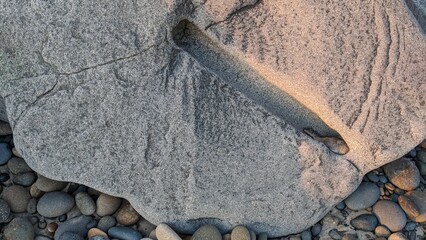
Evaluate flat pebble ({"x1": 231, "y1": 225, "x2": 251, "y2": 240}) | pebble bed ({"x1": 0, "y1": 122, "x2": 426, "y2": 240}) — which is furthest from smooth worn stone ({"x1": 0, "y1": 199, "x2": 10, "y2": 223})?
flat pebble ({"x1": 231, "y1": 225, "x2": 251, "y2": 240})

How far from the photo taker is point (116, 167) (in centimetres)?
183

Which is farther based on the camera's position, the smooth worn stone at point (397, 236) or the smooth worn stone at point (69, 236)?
the smooth worn stone at point (397, 236)

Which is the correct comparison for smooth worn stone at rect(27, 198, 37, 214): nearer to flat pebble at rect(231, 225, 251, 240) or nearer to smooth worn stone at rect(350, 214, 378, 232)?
flat pebble at rect(231, 225, 251, 240)

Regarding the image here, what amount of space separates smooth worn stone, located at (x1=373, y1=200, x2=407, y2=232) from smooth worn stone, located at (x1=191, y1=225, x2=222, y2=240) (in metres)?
0.65

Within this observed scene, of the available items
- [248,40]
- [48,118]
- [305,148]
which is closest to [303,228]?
[305,148]

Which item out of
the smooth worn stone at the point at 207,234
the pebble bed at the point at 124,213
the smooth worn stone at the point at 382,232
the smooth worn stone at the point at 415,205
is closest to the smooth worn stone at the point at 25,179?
the pebble bed at the point at 124,213

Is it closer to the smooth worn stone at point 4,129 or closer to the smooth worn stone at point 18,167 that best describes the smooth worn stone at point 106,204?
the smooth worn stone at point 18,167

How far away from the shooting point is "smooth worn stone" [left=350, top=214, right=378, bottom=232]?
6.60 ft

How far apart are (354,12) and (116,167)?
1.01 meters

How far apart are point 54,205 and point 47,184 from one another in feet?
0.29

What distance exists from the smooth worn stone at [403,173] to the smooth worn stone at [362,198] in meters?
0.10

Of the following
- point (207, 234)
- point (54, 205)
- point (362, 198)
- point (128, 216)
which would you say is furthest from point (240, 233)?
point (54, 205)

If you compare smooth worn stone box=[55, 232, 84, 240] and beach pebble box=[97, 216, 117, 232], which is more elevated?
smooth worn stone box=[55, 232, 84, 240]

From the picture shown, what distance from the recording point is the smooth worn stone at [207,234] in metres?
1.86
